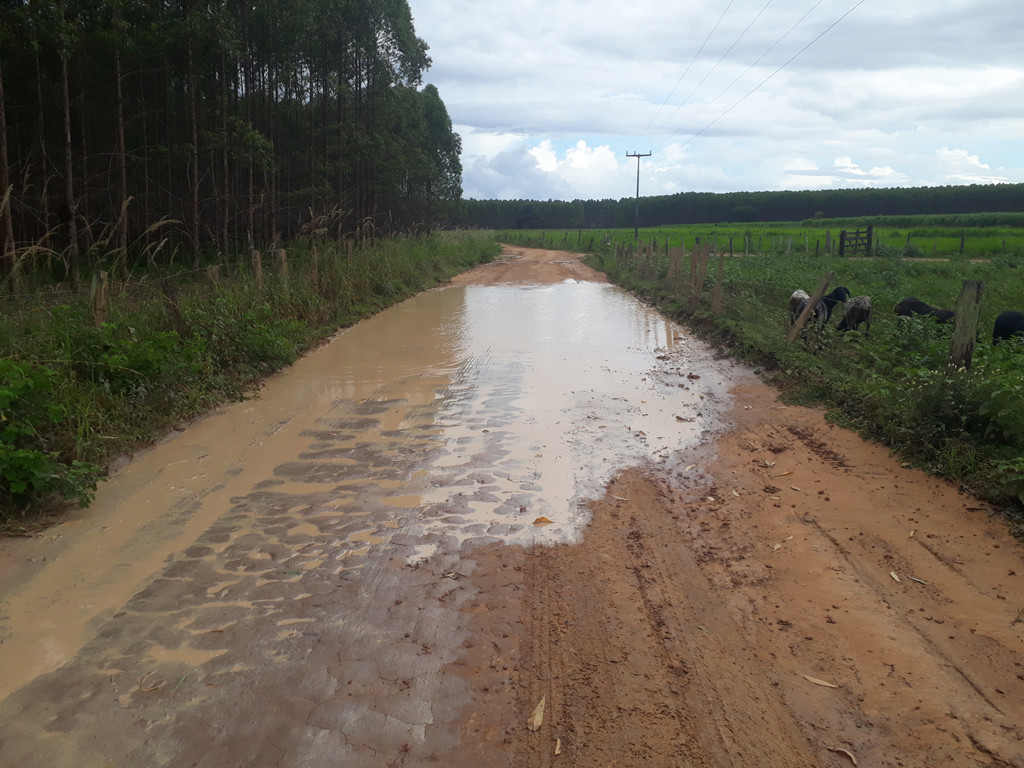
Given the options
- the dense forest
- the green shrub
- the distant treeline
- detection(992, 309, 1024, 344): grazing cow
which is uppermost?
the distant treeline

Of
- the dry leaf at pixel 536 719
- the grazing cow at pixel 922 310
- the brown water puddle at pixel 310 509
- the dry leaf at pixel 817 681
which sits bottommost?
the dry leaf at pixel 536 719

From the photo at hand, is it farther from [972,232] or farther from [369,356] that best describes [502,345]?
[972,232]

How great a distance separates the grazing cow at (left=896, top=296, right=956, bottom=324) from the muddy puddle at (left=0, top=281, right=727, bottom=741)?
3636mm

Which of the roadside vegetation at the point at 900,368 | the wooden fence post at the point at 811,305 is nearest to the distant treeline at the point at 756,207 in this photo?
the roadside vegetation at the point at 900,368

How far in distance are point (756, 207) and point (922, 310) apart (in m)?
75.4

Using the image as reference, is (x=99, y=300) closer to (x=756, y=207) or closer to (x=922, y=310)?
(x=922, y=310)

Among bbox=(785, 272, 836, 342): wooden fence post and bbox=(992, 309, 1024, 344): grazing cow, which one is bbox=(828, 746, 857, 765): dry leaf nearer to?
bbox=(785, 272, 836, 342): wooden fence post

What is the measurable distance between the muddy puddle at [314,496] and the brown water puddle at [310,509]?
17 mm

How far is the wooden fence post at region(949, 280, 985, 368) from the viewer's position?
6.81 metres

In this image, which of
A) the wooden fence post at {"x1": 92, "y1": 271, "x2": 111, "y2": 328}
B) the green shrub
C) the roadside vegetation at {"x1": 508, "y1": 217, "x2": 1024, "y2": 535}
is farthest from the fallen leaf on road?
the wooden fence post at {"x1": 92, "y1": 271, "x2": 111, "y2": 328}

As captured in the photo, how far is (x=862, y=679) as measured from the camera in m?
3.35

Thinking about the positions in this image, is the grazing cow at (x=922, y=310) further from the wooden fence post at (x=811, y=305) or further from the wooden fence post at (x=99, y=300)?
the wooden fence post at (x=99, y=300)

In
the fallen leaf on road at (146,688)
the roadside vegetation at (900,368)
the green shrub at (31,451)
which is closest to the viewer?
the fallen leaf on road at (146,688)

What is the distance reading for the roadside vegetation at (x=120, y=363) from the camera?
206 inches
